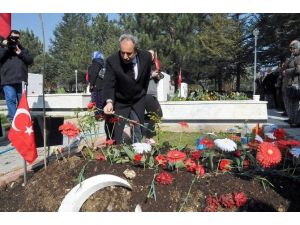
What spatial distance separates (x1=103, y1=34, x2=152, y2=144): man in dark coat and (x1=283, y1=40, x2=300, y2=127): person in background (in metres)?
3.71

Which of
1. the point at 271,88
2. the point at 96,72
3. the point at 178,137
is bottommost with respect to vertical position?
the point at 178,137

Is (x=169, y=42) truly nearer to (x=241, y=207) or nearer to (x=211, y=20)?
(x=211, y=20)

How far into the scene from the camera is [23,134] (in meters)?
2.85

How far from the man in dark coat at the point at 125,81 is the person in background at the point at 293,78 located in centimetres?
371

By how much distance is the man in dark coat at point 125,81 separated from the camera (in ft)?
12.3

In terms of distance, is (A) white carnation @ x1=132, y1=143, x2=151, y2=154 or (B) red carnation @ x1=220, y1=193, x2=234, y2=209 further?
(A) white carnation @ x1=132, y1=143, x2=151, y2=154

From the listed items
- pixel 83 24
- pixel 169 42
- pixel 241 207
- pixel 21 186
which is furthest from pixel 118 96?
pixel 83 24

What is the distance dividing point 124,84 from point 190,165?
144 centimetres

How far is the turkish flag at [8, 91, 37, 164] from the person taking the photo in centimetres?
284

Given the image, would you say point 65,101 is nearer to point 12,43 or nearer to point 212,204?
point 12,43

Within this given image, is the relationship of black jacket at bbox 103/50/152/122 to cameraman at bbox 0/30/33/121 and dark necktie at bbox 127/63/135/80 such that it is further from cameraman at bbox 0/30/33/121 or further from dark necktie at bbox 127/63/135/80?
cameraman at bbox 0/30/33/121

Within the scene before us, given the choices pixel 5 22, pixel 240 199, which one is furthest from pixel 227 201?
pixel 5 22

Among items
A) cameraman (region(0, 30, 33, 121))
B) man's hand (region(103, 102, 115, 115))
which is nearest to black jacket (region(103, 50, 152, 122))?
man's hand (region(103, 102, 115, 115))

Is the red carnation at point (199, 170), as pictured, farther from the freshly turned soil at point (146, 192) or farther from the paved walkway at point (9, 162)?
the paved walkway at point (9, 162)
